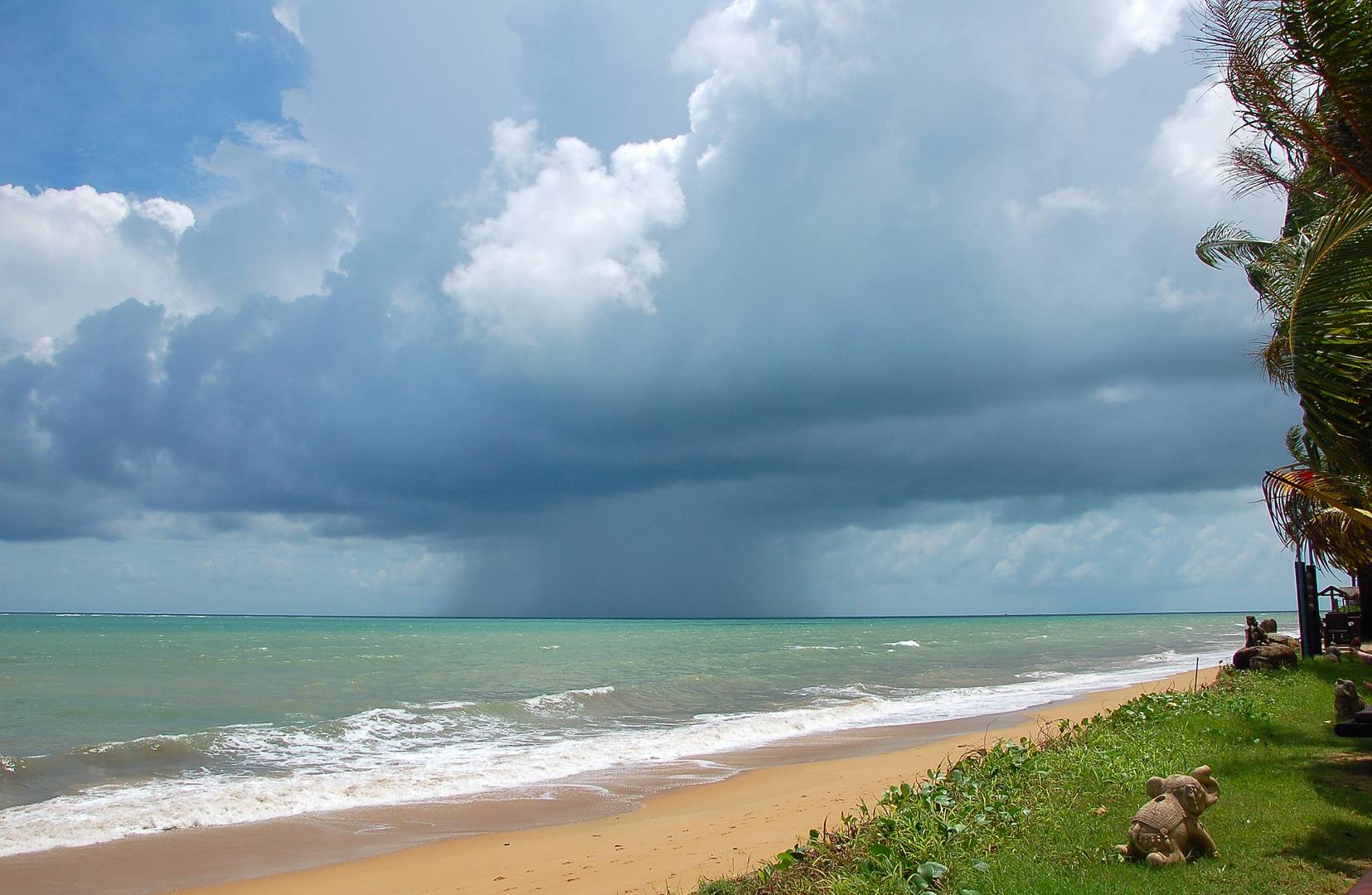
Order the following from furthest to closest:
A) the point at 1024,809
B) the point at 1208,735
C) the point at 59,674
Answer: the point at 59,674 < the point at 1208,735 < the point at 1024,809

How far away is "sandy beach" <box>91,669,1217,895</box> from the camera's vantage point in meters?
7.99

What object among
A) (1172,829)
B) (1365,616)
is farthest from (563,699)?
(1365,616)

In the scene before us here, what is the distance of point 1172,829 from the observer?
6.02m

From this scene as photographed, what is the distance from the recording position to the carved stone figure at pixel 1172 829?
5.98m

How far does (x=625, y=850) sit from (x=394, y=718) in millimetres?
13659

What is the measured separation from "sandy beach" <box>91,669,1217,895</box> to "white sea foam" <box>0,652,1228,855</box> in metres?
1.84

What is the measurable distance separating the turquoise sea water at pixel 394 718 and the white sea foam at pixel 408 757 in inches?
2.1

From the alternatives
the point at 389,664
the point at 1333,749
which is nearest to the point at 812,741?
the point at 1333,749

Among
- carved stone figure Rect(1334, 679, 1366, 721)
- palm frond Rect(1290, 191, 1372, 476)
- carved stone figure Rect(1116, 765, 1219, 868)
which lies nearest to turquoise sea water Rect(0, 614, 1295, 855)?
carved stone figure Rect(1116, 765, 1219, 868)

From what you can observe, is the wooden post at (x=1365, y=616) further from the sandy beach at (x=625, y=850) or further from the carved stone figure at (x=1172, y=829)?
the carved stone figure at (x=1172, y=829)

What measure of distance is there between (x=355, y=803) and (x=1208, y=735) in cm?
1120

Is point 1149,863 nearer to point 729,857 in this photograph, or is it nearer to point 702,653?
point 729,857

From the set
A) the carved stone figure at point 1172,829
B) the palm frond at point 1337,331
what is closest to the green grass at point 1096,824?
the carved stone figure at point 1172,829

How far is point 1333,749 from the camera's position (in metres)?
9.74
